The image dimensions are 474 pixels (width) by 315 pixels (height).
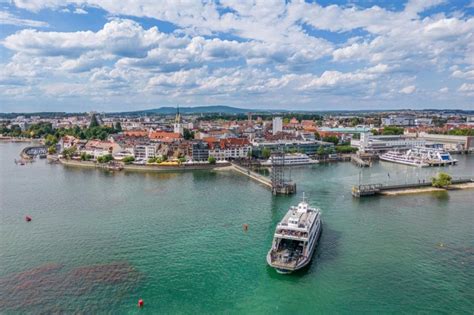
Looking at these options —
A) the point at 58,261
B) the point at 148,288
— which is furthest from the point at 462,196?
the point at 58,261

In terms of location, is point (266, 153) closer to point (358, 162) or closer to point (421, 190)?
point (358, 162)

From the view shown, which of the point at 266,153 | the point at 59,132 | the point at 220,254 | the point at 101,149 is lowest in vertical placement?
the point at 220,254

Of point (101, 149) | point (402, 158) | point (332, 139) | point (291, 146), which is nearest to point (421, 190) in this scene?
point (402, 158)

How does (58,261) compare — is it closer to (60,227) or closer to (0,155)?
(60,227)

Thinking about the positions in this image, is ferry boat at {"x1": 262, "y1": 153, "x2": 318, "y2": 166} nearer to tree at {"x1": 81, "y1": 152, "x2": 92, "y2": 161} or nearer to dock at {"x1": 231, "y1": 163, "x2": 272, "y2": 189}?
dock at {"x1": 231, "y1": 163, "x2": 272, "y2": 189}

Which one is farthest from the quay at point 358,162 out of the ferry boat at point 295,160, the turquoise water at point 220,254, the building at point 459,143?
the building at point 459,143

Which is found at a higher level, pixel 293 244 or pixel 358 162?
pixel 358 162
